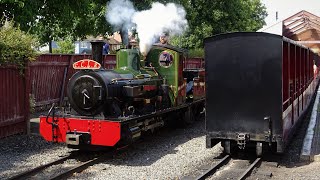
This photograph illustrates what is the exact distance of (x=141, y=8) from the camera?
67.6ft

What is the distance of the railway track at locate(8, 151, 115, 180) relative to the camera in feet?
23.4

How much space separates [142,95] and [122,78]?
0.82 m

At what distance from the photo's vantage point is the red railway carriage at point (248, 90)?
25.4 ft

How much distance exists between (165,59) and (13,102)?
161 inches

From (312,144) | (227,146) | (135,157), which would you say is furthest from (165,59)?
(312,144)

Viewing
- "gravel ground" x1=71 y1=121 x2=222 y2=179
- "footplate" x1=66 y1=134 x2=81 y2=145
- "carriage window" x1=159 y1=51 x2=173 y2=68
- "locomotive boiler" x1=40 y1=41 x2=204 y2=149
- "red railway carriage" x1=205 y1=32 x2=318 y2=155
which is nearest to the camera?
"gravel ground" x1=71 y1=121 x2=222 y2=179

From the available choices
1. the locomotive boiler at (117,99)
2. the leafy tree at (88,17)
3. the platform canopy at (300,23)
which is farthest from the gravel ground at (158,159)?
the platform canopy at (300,23)

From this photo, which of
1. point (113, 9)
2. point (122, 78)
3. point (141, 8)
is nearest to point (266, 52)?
point (122, 78)

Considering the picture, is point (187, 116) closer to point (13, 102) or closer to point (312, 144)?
point (312, 144)

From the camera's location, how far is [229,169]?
7.96 meters

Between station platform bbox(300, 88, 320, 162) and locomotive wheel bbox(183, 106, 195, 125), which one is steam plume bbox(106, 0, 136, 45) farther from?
station platform bbox(300, 88, 320, 162)

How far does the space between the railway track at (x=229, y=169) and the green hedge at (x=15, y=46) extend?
5593 mm

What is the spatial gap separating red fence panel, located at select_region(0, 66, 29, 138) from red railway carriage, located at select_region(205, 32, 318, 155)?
5067 millimetres

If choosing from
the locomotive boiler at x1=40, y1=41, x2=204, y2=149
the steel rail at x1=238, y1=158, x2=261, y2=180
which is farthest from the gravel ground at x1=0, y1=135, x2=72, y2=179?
the steel rail at x1=238, y1=158, x2=261, y2=180
